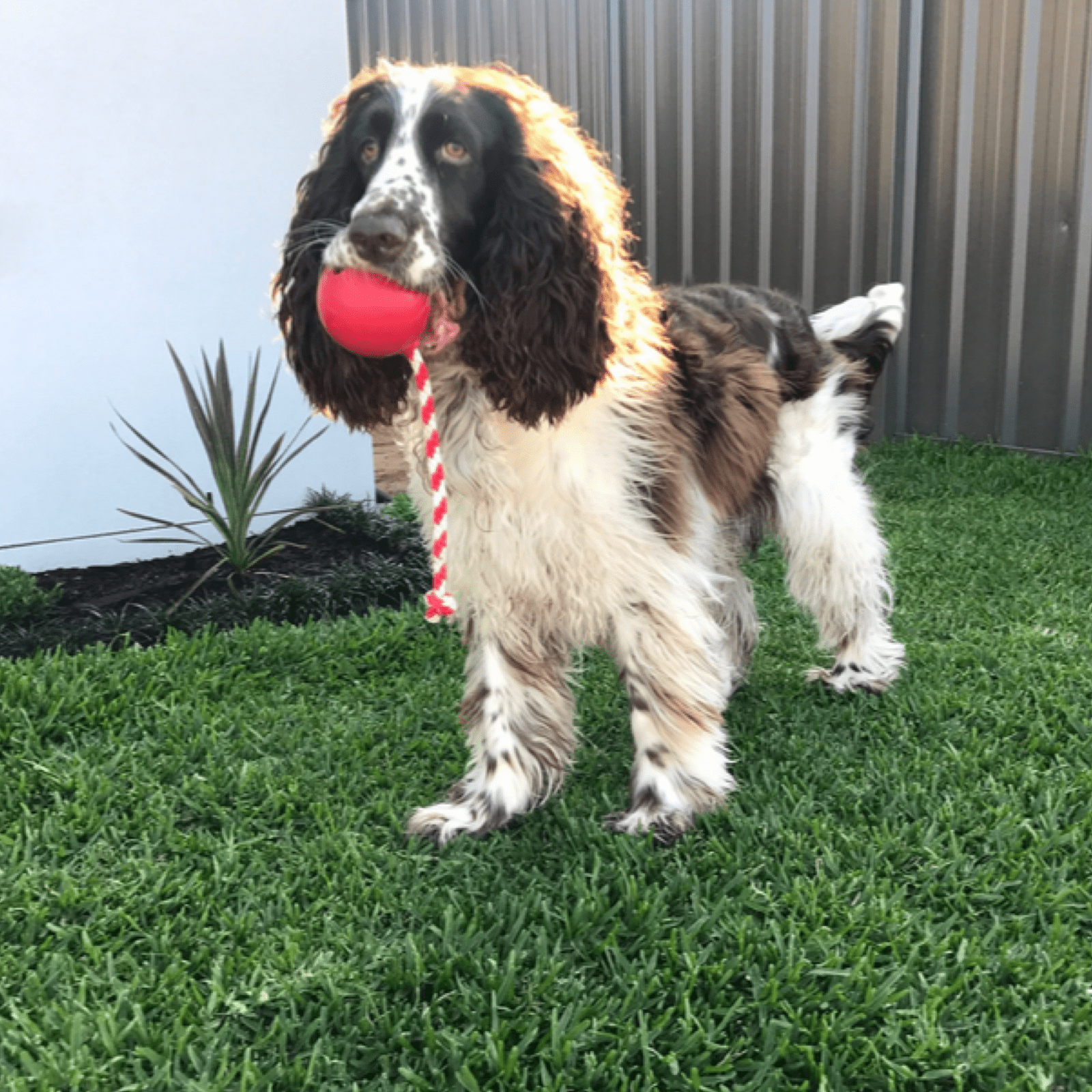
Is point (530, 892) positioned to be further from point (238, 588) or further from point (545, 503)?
point (238, 588)

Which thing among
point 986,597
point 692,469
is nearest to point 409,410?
point 692,469

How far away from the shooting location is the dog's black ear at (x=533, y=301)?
80.3 inches

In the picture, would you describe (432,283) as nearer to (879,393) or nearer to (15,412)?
(15,412)

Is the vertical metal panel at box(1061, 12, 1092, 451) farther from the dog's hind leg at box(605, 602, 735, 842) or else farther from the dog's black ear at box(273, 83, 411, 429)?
the dog's black ear at box(273, 83, 411, 429)

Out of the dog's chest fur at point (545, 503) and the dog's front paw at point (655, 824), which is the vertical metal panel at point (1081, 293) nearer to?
the dog's chest fur at point (545, 503)

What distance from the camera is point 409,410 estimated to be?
7.63 feet

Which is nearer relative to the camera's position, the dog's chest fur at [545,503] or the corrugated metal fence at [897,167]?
the dog's chest fur at [545,503]

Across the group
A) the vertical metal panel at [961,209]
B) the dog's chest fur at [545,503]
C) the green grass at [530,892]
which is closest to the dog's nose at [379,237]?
the dog's chest fur at [545,503]

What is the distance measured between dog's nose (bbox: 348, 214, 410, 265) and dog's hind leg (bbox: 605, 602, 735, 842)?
921mm

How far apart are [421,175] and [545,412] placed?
49 centimetres

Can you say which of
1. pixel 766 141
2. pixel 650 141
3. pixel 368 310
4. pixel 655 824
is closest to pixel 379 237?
pixel 368 310

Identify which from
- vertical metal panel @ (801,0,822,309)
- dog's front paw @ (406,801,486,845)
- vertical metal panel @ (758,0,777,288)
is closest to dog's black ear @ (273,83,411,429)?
dog's front paw @ (406,801,486,845)

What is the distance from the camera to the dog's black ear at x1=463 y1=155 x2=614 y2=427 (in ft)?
6.69

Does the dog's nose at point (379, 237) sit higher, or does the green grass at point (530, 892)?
the dog's nose at point (379, 237)
